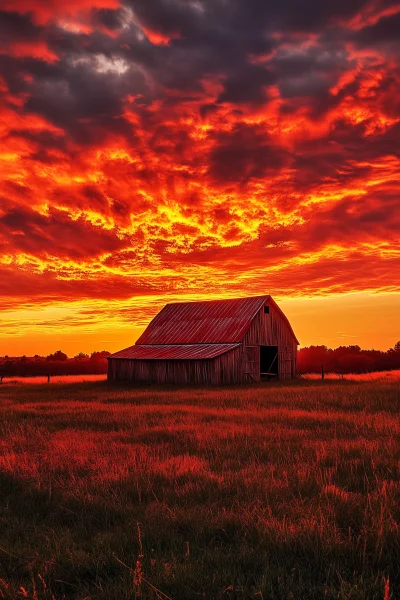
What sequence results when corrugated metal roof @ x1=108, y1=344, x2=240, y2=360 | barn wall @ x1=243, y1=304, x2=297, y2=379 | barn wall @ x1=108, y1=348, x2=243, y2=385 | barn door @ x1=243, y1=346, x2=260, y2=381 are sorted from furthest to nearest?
barn wall @ x1=243, y1=304, x2=297, y2=379 → barn door @ x1=243, y1=346, x2=260, y2=381 → corrugated metal roof @ x1=108, y1=344, x2=240, y2=360 → barn wall @ x1=108, y1=348, x2=243, y2=385

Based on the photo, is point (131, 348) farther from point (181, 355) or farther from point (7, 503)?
point (7, 503)

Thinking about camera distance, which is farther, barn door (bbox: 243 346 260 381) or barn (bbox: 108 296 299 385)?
barn door (bbox: 243 346 260 381)

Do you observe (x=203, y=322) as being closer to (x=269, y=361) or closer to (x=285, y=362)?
(x=269, y=361)

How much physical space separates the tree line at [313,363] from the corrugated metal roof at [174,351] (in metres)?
27.6

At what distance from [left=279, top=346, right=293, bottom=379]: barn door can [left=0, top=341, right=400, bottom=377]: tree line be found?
73.2ft

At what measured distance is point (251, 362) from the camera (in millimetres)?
42500

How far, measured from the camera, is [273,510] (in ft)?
21.4

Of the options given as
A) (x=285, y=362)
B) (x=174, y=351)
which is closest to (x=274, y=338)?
(x=285, y=362)

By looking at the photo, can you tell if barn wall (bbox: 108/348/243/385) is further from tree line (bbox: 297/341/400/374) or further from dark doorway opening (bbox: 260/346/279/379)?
tree line (bbox: 297/341/400/374)

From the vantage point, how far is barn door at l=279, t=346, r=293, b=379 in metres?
46.4

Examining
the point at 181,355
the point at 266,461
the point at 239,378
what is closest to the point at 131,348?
the point at 181,355

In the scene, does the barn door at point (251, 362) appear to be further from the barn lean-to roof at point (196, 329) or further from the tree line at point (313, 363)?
the tree line at point (313, 363)

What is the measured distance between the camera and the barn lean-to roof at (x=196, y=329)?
42.3 m

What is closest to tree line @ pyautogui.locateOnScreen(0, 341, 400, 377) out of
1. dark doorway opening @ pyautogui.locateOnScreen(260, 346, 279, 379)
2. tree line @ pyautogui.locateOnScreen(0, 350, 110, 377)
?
tree line @ pyautogui.locateOnScreen(0, 350, 110, 377)
